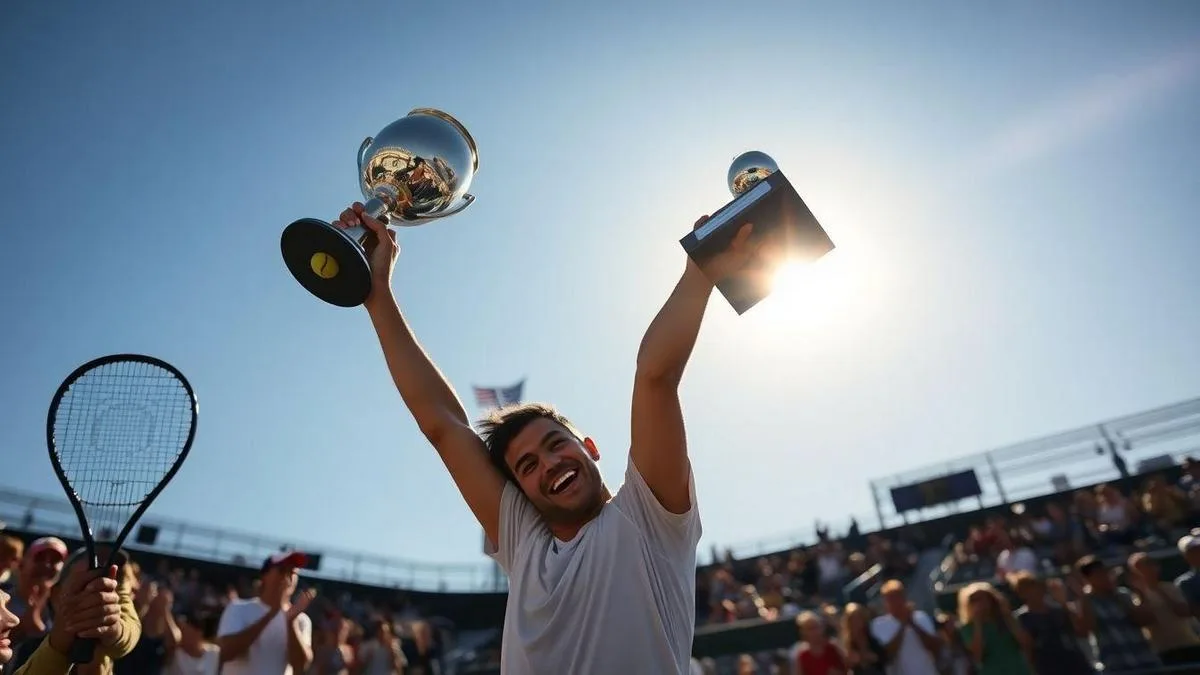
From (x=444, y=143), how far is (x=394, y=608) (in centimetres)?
1958

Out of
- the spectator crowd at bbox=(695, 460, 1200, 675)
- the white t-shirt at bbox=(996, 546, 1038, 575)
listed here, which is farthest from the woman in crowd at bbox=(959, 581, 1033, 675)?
the white t-shirt at bbox=(996, 546, 1038, 575)

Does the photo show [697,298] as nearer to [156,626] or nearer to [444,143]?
[444,143]

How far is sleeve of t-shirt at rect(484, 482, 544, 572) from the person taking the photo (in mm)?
2123

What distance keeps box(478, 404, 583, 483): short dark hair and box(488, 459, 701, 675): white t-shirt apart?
31 centimetres

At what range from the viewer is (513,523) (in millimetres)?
2146

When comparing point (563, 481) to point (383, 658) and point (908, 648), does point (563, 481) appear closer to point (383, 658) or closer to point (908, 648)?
point (908, 648)

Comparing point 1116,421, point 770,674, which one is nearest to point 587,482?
point 770,674

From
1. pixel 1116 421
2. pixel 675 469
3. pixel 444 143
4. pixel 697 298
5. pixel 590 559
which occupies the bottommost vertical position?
pixel 590 559

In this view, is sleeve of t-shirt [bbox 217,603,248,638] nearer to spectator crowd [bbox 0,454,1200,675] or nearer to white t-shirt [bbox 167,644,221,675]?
spectator crowd [bbox 0,454,1200,675]

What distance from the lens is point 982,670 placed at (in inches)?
259

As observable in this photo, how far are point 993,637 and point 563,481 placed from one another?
A: 21.2 ft

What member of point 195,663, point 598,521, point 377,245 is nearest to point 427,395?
point 377,245

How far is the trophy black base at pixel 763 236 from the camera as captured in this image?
198 cm

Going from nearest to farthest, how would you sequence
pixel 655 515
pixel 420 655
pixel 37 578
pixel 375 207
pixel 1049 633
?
pixel 655 515, pixel 375 207, pixel 37 578, pixel 1049 633, pixel 420 655
